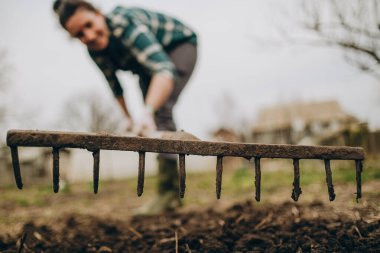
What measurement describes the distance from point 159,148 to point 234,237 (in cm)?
69

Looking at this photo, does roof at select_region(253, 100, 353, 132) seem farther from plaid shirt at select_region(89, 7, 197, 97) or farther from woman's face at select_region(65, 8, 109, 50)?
woman's face at select_region(65, 8, 109, 50)

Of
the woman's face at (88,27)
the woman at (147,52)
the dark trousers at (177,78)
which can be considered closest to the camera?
the woman at (147,52)

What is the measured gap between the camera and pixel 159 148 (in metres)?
1.32

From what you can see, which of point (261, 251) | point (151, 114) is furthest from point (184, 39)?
point (261, 251)

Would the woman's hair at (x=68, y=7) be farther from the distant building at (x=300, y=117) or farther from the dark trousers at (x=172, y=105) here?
the distant building at (x=300, y=117)

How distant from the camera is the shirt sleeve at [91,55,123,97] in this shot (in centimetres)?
279

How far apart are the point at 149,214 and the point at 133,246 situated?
1.28 m

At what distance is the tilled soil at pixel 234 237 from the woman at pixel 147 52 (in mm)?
654

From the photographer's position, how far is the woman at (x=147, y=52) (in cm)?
212

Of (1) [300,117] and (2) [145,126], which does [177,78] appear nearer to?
(2) [145,126]

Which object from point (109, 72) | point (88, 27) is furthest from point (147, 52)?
point (109, 72)

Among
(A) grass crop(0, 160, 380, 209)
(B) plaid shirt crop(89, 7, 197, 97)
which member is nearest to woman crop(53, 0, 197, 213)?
(B) plaid shirt crop(89, 7, 197, 97)

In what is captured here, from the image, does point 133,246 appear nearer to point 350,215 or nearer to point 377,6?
point 350,215

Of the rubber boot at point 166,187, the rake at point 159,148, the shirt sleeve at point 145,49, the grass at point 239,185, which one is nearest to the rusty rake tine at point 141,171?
the rake at point 159,148
